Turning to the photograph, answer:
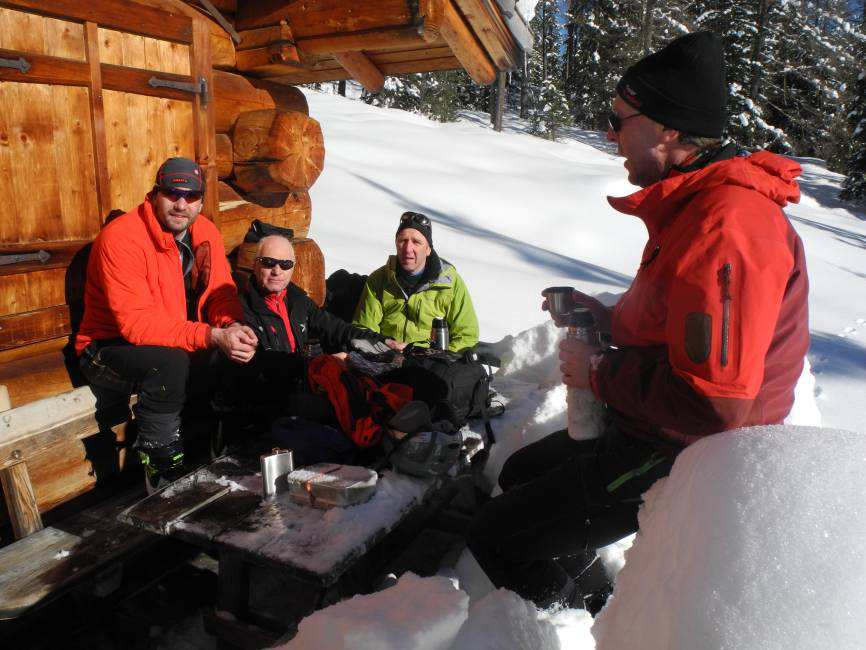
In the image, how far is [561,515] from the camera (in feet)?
6.33

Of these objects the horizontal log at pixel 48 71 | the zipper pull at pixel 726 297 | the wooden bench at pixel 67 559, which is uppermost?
the horizontal log at pixel 48 71

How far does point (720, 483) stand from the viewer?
4.09ft

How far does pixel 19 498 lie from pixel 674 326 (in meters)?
2.82

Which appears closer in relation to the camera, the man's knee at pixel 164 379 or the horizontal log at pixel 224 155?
the man's knee at pixel 164 379

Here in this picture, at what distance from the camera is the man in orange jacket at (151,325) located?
3.12 metres

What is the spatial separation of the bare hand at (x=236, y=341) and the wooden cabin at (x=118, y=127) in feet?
2.16

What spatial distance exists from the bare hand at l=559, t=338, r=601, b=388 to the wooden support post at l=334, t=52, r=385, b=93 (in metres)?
3.22

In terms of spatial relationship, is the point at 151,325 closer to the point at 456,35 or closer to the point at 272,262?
the point at 272,262

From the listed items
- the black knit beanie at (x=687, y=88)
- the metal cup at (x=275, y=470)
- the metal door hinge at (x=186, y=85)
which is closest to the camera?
the black knit beanie at (x=687, y=88)

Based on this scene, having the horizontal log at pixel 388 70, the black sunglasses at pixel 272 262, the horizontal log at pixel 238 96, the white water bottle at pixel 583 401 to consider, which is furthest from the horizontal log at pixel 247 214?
the white water bottle at pixel 583 401

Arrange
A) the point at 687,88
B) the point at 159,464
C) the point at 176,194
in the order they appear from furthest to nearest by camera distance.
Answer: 1. the point at 176,194
2. the point at 159,464
3. the point at 687,88

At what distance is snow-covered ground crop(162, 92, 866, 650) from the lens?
3.62 ft

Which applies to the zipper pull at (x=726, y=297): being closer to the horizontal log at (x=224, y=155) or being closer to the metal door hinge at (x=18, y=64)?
the metal door hinge at (x=18, y=64)

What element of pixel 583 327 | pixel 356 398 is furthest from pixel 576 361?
pixel 356 398
